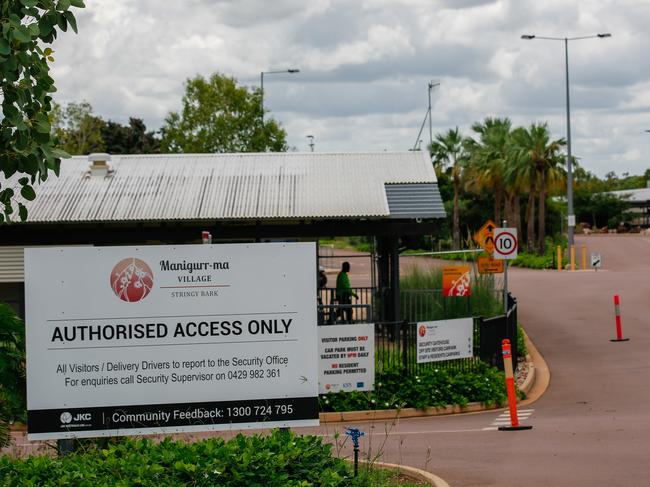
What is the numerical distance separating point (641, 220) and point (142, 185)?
10427cm

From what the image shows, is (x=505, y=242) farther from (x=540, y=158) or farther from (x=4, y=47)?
(x=540, y=158)

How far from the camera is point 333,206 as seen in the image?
22922 millimetres

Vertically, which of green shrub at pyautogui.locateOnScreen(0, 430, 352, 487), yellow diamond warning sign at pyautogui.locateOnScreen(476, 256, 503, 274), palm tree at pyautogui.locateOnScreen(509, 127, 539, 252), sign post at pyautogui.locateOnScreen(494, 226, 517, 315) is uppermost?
palm tree at pyautogui.locateOnScreen(509, 127, 539, 252)

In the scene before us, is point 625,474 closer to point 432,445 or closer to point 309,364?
point 432,445

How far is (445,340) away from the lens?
18109 mm

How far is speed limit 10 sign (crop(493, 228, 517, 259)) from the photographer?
1928 cm

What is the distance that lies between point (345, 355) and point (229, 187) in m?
8.72

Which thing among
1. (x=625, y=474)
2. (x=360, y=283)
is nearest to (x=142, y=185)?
(x=625, y=474)

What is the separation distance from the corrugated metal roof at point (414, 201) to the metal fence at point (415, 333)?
1.93 metres

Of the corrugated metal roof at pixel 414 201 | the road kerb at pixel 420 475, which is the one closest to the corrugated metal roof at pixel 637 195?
the corrugated metal roof at pixel 414 201

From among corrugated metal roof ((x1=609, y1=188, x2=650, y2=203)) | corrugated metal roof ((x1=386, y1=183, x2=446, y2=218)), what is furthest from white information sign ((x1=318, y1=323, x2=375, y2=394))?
corrugated metal roof ((x1=609, y1=188, x2=650, y2=203))

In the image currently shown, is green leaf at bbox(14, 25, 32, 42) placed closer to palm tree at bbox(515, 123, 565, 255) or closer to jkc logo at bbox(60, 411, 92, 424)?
jkc logo at bbox(60, 411, 92, 424)

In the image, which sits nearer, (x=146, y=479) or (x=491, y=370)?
(x=146, y=479)

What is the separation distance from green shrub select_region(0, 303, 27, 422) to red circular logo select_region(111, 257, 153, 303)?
919 millimetres
